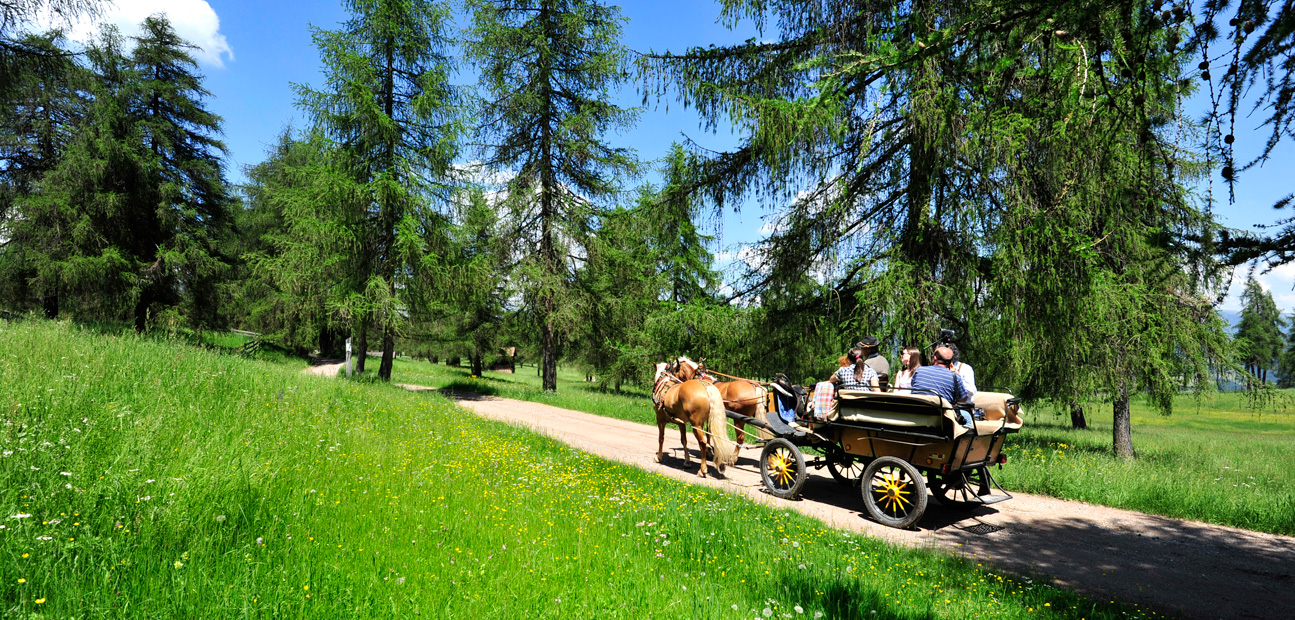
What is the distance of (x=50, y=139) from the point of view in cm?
2198

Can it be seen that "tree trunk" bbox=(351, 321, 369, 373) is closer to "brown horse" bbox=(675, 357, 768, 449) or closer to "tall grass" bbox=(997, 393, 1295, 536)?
"brown horse" bbox=(675, 357, 768, 449)

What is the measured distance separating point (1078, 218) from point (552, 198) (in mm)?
16363

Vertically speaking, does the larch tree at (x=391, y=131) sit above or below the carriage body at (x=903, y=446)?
above

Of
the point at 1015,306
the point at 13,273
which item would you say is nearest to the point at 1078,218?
the point at 1015,306

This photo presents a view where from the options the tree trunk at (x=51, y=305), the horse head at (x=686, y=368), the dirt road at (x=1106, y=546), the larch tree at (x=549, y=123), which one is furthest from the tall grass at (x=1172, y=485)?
the tree trunk at (x=51, y=305)

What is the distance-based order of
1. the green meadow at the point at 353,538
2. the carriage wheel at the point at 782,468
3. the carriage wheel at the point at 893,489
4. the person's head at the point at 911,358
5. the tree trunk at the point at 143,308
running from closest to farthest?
A: the green meadow at the point at 353,538 → the carriage wheel at the point at 893,489 → the carriage wheel at the point at 782,468 → the person's head at the point at 911,358 → the tree trunk at the point at 143,308

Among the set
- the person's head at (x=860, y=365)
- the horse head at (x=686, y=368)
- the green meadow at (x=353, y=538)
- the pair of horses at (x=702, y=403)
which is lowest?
the green meadow at (x=353, y=538)

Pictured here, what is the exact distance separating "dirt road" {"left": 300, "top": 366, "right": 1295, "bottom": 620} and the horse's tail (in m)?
0.37

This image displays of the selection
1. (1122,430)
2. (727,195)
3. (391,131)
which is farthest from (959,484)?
(391,131)

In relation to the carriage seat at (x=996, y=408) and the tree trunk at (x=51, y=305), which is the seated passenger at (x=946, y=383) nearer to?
the carriage seat at (x=996, y=408)

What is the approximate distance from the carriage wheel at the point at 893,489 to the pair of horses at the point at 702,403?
207 cm

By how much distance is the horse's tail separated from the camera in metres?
8.20

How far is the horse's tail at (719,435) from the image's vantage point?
26.9ft

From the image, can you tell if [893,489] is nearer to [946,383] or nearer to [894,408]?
[894,408]
